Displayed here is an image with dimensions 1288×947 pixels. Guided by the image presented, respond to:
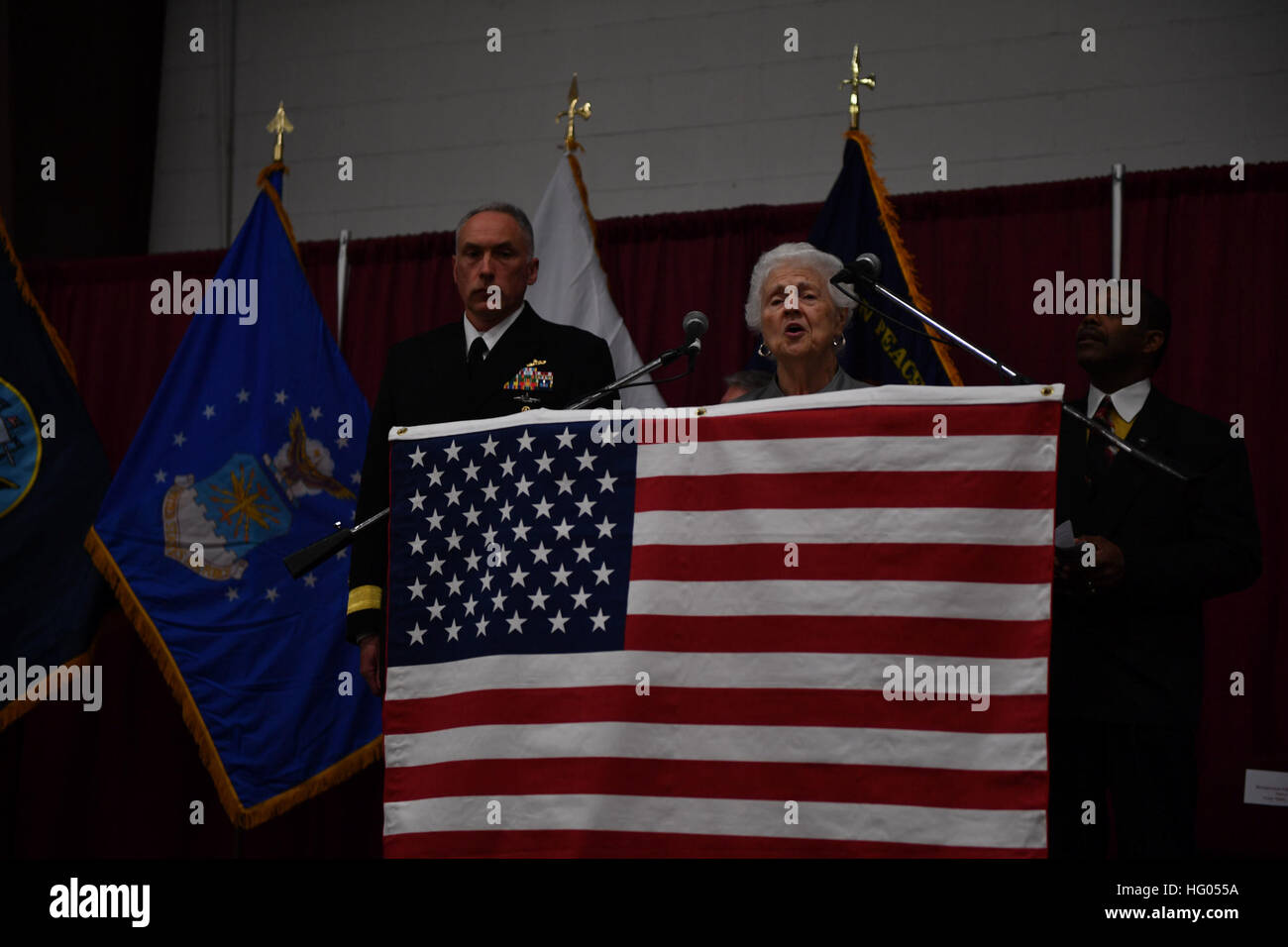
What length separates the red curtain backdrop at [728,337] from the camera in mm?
3812

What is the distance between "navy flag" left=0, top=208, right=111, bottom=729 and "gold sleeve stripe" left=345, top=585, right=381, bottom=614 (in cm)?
170

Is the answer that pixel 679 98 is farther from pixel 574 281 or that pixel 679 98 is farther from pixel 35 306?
pixel 35 306

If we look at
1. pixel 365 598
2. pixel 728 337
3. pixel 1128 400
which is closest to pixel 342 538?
pixel 365 598

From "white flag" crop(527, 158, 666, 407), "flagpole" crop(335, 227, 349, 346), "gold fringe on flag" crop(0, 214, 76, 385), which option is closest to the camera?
"white flag" crop(527, 158, 666, 407)

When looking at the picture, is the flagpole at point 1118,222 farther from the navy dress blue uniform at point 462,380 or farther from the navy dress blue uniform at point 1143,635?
the navy dress blue uniform at point 462,380

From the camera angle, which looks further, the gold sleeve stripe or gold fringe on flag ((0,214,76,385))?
gold fringe on flag ((0,214,76,385))

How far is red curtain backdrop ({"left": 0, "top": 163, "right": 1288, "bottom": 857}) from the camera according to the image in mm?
3812

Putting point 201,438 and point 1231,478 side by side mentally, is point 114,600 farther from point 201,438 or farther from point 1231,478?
point 1231,478

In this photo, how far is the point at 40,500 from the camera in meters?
4.07

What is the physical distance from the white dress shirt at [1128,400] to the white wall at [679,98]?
1893 millimetres

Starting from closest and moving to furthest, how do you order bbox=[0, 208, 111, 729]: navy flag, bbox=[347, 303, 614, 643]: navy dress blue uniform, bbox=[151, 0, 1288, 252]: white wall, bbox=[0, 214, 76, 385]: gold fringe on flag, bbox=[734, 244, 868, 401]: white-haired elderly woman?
bbox=[734, 244, 868, 401]: white-haired elderly woman
bbox=[347, 303, 614, 643]: navy dress blue uniform
bbox=[0, 208, 111, 729]: navy flag
bbox=[0, 214, 76, 385]: gold fringe on flag
bbox=[151, 0, 1288, 252]: white wall

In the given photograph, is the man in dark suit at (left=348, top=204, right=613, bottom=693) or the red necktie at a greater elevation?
the man in dark suit at (left=348, top=204, right=613, bottom=693)

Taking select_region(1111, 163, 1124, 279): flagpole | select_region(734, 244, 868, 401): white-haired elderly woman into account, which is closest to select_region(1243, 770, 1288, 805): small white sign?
select_region(1111, 163, 1124, 279): flagpole

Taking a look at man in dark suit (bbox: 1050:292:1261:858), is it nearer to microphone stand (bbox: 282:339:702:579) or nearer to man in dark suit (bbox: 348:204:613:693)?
microphone stand (bbox: 282:339:702:579)
